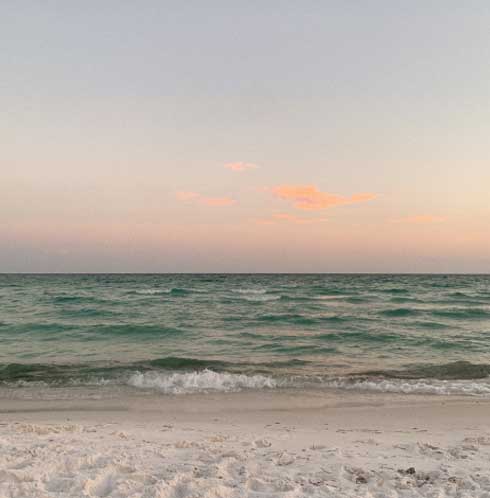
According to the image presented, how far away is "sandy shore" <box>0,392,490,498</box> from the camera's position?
4.27 meters

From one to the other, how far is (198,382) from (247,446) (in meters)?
4.40

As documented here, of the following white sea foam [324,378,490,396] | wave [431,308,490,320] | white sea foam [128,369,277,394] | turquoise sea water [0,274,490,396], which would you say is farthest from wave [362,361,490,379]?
wave [431,308,490,320]

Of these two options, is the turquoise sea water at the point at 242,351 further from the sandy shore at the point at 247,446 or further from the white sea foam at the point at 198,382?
the sandy shore at the point at 247,446

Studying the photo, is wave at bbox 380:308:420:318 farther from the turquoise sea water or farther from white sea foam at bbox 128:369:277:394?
white sea foam at bbox 128:369:277:394

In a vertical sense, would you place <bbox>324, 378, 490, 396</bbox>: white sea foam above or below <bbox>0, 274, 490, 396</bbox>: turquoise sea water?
above

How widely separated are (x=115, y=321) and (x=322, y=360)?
38.7 ft

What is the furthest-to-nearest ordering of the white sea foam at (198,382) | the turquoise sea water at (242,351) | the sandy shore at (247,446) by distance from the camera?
the turquoise sea water at (242,351) → the white sea foam at (198,382) → the sandy shore at (247,446)

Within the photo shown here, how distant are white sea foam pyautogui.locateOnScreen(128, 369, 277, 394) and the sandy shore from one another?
0.60 meters

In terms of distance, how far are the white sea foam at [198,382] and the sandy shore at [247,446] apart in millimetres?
600

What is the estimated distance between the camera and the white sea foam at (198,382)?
9.44m

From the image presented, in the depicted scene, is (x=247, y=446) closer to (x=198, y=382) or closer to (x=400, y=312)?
(x=198, y=382)

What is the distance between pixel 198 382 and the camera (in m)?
9.86

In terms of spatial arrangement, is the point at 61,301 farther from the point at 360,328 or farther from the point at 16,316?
the point at 360,328

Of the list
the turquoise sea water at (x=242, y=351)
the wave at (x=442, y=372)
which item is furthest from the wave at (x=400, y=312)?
the wave at (x=442, y=372)
